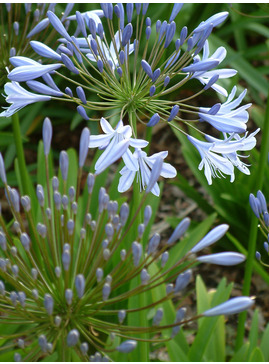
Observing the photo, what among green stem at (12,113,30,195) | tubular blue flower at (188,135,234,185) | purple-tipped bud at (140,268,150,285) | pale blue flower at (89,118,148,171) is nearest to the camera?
purple-tipped bud at (140,268,150,285)

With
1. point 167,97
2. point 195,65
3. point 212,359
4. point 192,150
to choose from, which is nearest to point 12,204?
point 195,65

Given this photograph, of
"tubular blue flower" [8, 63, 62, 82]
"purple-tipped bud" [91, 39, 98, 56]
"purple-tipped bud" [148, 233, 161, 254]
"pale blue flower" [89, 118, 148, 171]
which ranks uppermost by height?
"purple-tipped bud" [91, 39, 98, 56]

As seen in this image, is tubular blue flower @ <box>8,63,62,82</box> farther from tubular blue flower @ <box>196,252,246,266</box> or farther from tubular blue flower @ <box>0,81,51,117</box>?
tubular blue flower @ <box>196,252,246,266</box>

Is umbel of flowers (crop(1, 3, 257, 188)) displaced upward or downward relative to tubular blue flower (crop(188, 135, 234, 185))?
upward

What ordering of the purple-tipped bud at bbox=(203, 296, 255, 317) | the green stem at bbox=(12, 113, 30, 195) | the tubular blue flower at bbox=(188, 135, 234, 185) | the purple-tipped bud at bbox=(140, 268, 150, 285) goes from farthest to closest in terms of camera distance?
the green stem at bbox=(12, 113, 30, 195), the tubular blue flower at bbox=(188, 135, 234, 185), the purple-tipped bud at bbox=(140, 268, 150, 285), the purple-tipped bud at bbox=(203, 296, 255, 317)

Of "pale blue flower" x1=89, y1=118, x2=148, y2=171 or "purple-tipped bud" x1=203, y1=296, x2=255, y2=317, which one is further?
"pale blue flower" x1=89, y1=118, x2=148, y2=171

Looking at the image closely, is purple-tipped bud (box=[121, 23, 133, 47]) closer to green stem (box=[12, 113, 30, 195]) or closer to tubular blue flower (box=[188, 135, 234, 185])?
tubular blue flower (box=[188, 135, 234, 185])

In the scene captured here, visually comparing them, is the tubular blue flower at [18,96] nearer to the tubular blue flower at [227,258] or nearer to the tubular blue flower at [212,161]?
the tubular blue flower at [212,161]

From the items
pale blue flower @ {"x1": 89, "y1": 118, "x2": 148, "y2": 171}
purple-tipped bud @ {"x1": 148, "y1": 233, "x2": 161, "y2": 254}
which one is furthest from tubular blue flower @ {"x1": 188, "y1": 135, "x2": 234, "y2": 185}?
purple-tipped bud @ {"x1": 148, "y1": 233, "x2": 161, "y2": 254}

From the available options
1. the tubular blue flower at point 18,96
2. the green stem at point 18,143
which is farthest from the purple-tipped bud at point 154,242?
the green stem at point 18,143

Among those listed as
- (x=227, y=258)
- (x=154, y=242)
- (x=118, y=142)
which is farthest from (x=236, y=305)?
(x=118, y=142)

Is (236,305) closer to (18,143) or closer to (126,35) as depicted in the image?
(126,35)
